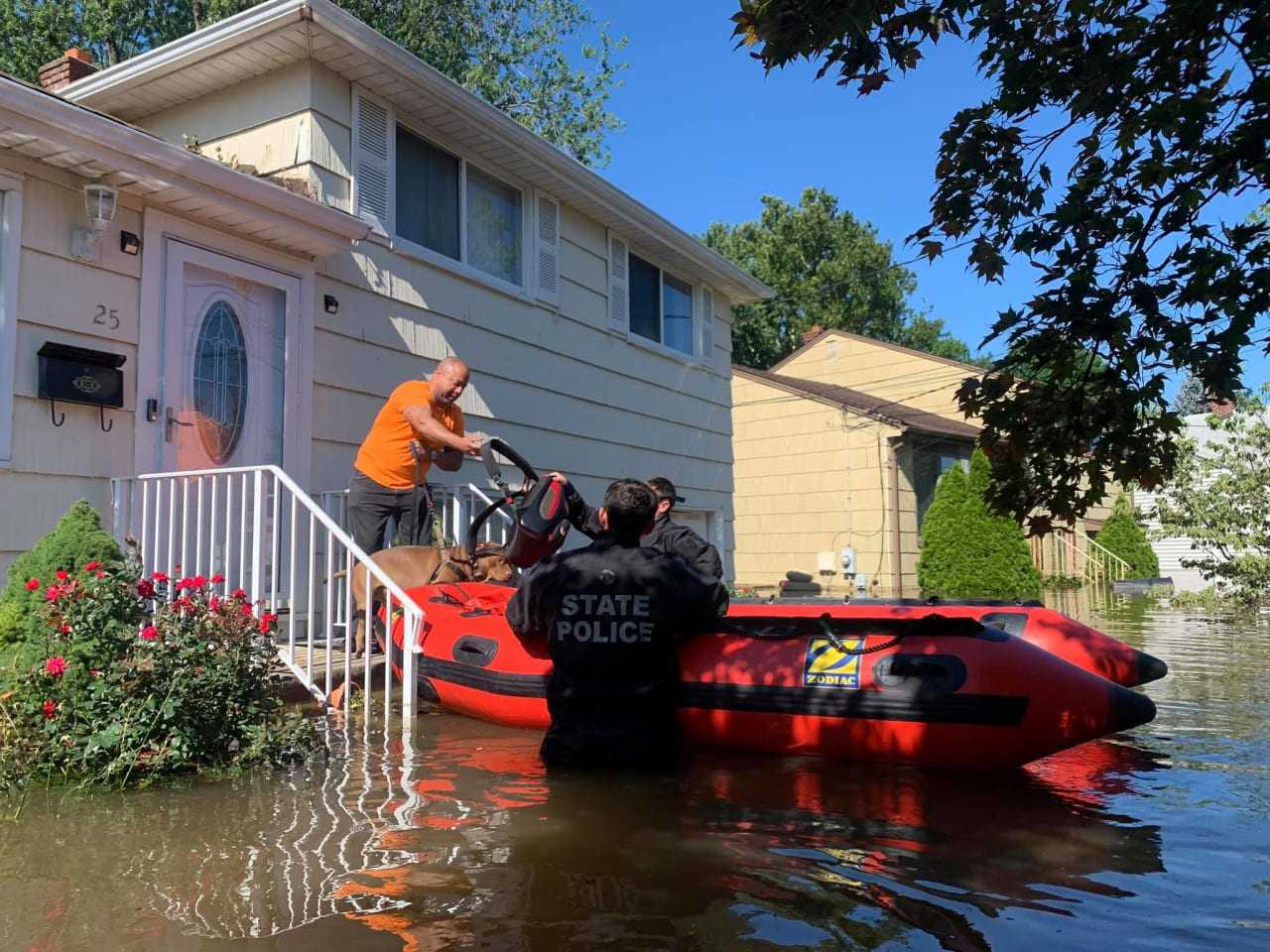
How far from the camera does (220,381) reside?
6652 mm

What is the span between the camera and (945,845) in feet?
11.7

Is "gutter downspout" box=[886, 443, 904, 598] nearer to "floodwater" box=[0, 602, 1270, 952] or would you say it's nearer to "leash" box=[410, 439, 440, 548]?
"leash" box=[410, 439, 440, 548]

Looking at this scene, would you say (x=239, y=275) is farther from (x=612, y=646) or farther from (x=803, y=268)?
(x=803, y=268)

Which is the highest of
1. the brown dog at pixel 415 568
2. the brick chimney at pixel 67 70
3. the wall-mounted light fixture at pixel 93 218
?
the brick chimney at pixel 67 70

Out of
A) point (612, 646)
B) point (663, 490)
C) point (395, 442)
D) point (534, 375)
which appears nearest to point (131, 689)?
point (612, 646)

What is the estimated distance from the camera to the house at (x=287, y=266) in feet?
18.2

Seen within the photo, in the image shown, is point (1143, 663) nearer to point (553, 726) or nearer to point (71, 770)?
point (553, 726)

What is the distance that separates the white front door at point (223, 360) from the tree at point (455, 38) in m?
17.7

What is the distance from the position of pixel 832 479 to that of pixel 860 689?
1436 cm

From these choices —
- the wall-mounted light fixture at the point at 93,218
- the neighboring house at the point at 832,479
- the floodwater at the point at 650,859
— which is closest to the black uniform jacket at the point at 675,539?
the floodwater at the point at 650,859

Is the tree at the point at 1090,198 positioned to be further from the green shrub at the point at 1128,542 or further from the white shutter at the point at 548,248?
the green shrub at the point at 1128,542

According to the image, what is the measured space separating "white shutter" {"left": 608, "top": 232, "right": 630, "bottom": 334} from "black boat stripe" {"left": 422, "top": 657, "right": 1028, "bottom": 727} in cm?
629

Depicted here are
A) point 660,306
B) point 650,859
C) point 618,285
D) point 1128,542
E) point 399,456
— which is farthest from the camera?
point 1128,542

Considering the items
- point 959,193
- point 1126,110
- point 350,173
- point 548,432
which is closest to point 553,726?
point 959,193
